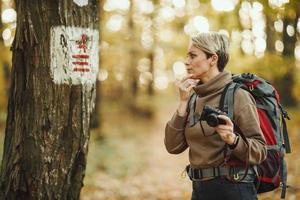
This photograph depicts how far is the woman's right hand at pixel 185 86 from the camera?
295 centimetres

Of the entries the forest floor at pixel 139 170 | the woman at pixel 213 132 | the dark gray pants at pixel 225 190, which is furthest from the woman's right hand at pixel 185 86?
the forest floor at pixel 139 170

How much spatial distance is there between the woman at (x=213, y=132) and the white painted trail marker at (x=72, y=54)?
890mm

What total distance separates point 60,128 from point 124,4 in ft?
37.4

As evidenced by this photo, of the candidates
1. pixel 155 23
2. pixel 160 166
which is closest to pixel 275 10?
pixel 160 166

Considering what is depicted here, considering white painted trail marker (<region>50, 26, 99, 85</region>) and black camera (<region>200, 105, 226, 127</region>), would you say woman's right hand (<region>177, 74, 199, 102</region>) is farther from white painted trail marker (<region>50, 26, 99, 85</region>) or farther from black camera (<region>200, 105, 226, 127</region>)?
white painted trail marker (<region>50, 26, 99, 85</region>)

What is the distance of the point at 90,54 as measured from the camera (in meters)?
3.41

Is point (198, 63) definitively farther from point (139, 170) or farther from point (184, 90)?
point (139, 170)

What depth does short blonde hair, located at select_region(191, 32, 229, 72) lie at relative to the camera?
292 cm

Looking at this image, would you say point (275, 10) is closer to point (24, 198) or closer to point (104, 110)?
point (24, 198)

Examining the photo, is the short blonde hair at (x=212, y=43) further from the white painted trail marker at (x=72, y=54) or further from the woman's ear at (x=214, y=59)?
the white painted trail marker at (x=72, y=54)

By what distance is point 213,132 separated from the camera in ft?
9.27

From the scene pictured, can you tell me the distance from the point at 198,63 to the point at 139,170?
8.21 m

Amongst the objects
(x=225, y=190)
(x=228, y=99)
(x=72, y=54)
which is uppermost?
(x=72, y=54)

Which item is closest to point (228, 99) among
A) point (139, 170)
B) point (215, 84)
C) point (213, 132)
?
point (215, 84)
